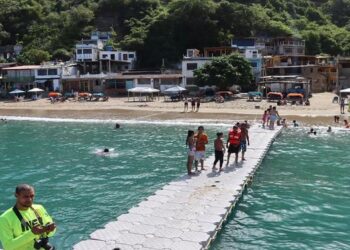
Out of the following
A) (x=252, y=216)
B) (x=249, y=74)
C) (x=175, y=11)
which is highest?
(x=175, y=11)

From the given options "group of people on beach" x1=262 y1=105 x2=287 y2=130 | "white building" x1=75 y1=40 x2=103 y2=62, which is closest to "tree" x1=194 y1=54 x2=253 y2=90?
"white building" x1=75 y1=40 x2=103 y2=62

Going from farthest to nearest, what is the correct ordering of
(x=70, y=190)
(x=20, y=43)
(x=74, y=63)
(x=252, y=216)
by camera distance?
(x=20, y=43) < (x=74, y=63) < (x=70, y=190) < (x=252, y=216)

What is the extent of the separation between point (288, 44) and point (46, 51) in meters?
49.8

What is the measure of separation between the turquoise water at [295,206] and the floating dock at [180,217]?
0.65 meters

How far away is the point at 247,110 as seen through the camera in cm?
5397

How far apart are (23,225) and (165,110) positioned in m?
50.0

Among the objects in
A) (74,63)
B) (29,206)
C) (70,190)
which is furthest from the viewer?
(74,63)

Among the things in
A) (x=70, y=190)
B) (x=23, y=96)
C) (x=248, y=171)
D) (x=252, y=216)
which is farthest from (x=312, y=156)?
(x=23, y=96)

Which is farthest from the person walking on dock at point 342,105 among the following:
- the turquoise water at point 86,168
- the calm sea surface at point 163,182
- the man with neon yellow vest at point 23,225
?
the man with neon yellow vest at point 23,225

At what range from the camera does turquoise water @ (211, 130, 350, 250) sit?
14016 millimetres

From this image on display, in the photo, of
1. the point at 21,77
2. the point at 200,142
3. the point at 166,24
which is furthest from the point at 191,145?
the point at 166,24

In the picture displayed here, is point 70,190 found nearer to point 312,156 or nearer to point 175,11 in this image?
point 312,156

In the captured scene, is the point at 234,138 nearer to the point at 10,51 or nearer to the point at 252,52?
the point at 252,52

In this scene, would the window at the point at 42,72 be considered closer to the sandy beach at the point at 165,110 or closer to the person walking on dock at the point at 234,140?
the sandy beach at the point at 165,110
